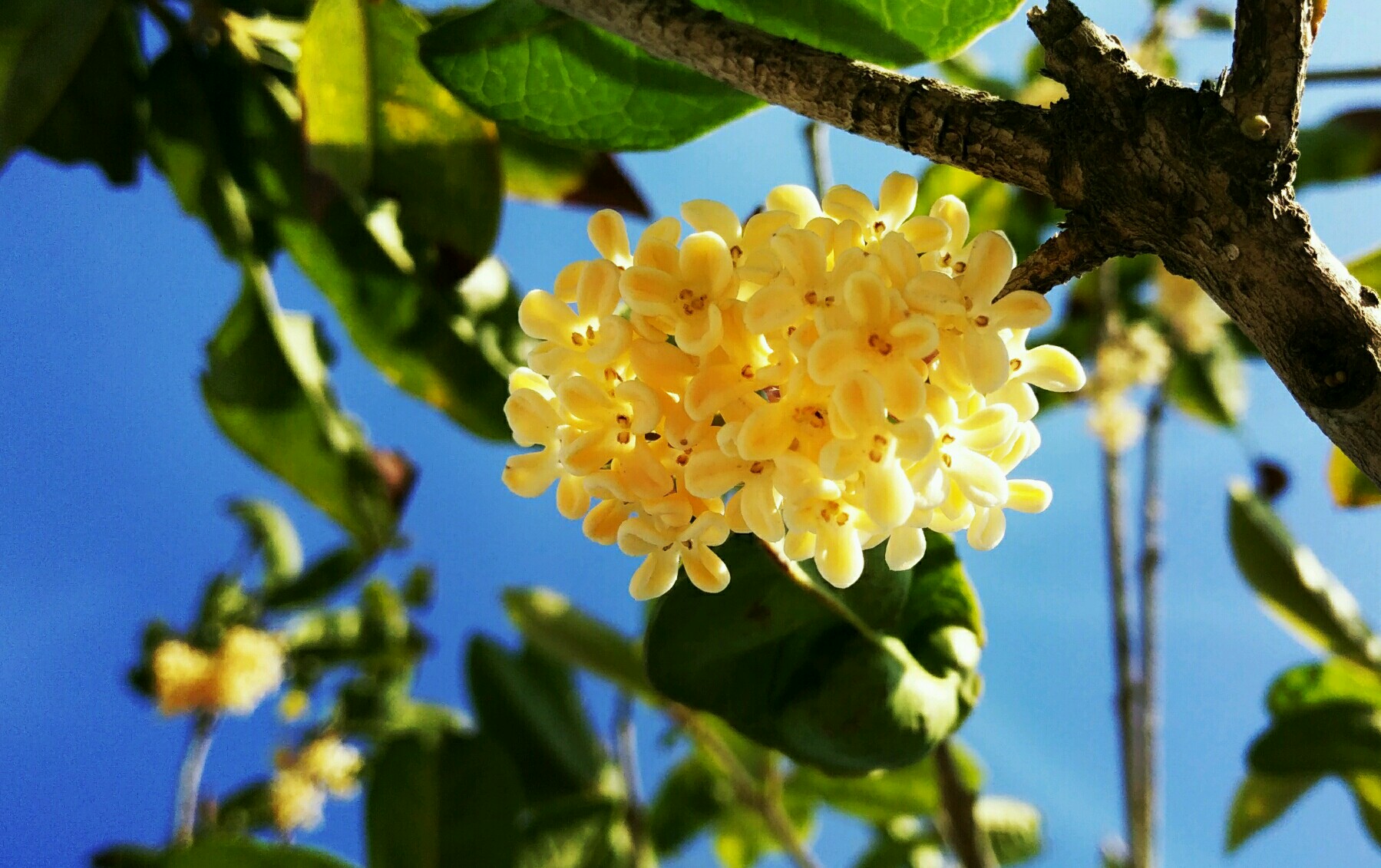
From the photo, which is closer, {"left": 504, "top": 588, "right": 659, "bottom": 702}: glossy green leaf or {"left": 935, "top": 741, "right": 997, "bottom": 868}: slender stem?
{"left": 935, "top": 741, "right": 997, "bottom": 868}: slender stem

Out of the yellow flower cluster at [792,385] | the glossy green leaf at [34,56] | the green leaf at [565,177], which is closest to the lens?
the yellow flower cluster at [792,385]

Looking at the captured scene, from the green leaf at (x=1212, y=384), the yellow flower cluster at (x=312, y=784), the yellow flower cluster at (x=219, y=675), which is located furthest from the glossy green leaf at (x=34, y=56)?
the green leaf at (x=1212, y=384)

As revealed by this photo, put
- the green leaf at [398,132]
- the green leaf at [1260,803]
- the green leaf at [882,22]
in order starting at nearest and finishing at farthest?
1. the green leaf at [882,22]
2. the green leaf at [398,132]
3. the green leaf at [1260,803]

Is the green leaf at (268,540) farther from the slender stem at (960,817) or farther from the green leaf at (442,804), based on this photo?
the slender stem at (960,817)

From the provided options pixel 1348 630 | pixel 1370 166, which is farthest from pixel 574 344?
pixel 1370 166

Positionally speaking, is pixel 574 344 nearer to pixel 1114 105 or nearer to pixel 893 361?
pixel 893 361

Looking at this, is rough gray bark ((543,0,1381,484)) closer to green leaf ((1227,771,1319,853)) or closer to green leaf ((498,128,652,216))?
green leaf ((498,128,652,216))

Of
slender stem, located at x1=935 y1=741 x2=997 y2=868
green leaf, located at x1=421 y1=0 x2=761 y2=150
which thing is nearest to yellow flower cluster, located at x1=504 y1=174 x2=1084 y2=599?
green leaf, located at x1=421 y1=0 x2=761 y2=150
